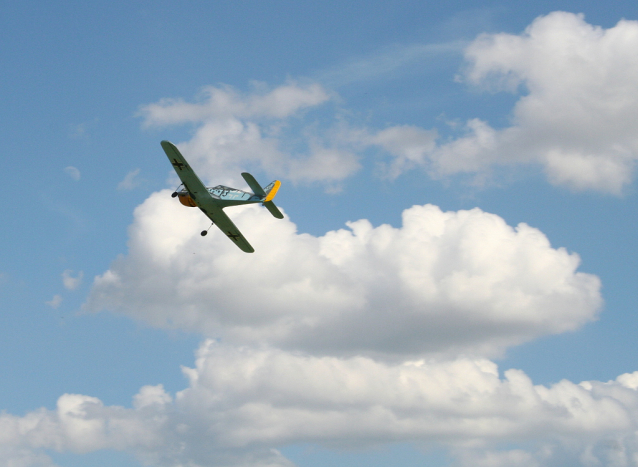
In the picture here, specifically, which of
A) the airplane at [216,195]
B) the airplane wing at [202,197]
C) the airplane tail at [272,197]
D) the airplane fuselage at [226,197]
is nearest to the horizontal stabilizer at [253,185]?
the airplane at [216,195]

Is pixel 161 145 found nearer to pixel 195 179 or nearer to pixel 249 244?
pixel 195 179

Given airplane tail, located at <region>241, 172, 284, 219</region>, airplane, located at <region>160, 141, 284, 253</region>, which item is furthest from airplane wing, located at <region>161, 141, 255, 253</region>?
airplane tail, located at <region>241, 172, 284, 219</region>

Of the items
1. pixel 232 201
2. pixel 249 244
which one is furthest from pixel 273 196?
pixel 249 244

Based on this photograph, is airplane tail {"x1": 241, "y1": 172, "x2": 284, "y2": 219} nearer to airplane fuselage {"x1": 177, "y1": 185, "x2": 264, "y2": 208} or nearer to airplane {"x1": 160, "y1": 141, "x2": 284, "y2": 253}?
airplane {"x1": 160, "y1": 141, "x2": 284, "y2": 253}

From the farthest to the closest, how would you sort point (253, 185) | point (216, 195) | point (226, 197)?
point (216, 195) < point (226, 197) < point (253, 185)

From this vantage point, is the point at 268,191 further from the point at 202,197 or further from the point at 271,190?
the point at 202,197

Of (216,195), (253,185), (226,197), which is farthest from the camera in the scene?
(216,195)

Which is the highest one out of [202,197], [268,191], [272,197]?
[268,191]

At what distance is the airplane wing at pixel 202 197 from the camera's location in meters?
60.1

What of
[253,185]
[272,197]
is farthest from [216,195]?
[272,197]

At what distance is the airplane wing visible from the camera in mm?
60094

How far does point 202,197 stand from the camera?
63.9m

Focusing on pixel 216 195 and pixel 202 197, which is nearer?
pixel 202 197

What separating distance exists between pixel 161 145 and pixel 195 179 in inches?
166
